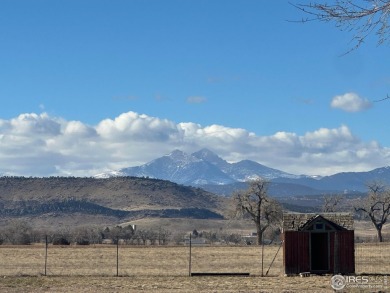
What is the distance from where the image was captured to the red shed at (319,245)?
115ft

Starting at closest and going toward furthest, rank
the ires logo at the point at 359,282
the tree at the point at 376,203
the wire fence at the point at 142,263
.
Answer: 1. the ires logo at the point at 359,282
2. the wire fence at the point at 142,263
3. the tree at the point at 376,203

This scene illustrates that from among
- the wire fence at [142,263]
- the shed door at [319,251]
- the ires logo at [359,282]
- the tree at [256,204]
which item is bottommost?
the wire fence at [142,263]

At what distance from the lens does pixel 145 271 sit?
37531 millimetres

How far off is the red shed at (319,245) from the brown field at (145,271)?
3.89ft

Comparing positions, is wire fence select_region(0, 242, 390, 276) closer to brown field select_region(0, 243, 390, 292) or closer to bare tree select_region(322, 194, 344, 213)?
→ brown field select_region(0, 243, 390, 292)

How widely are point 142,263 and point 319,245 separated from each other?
11.7 meters

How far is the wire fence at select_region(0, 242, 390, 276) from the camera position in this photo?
37000 millimetres

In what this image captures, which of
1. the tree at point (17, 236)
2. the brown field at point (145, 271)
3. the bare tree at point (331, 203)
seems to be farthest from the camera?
the bare tree at point (331, 203)

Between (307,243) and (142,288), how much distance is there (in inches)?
418

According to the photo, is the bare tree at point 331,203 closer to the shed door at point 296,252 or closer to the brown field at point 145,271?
the brown field at point 145,271

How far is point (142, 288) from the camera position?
1102 inches

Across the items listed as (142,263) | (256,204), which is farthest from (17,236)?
(142,263)

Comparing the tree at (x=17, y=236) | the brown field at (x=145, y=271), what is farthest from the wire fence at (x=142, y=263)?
the tree at (x=17, y=236)

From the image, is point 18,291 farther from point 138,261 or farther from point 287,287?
point 138,261
